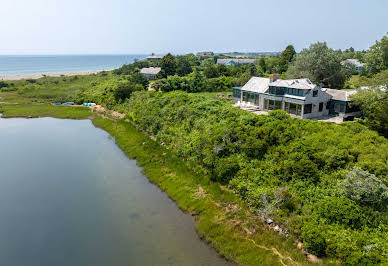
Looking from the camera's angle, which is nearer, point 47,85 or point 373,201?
point 373,201

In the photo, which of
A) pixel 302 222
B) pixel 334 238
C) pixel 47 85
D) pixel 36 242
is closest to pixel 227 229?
pixel 302 222

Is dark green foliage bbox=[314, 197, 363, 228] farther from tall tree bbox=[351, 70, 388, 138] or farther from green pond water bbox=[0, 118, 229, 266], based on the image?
tall tree bbox=[351, 70, 388, 138]

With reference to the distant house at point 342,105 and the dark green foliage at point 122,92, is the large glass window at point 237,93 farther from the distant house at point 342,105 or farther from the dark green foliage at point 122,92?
the dark green foliage at point 122,92

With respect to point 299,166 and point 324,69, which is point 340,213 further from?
point 324,69

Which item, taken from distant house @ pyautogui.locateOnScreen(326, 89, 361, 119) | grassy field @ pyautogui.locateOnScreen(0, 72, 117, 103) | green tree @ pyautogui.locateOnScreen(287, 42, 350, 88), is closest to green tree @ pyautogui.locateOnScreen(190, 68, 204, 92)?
green tree @ pyautogui.locateOnScreen(287, 42, 350, 88)

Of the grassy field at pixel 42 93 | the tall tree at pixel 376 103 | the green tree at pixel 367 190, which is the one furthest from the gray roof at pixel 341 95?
the grassy field at pixel 42 93

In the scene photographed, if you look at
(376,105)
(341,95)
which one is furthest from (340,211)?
(341,95)
